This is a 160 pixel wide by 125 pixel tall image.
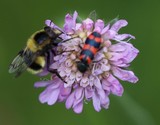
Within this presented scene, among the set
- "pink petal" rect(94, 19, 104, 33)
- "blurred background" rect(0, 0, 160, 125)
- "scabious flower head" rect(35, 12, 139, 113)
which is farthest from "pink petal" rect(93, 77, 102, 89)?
"blurred background" rect(0, 0, 160, 125)

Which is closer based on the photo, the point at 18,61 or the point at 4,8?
the point at 18,61

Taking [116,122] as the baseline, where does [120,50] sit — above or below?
above

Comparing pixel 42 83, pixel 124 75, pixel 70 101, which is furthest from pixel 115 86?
pixel 42 83

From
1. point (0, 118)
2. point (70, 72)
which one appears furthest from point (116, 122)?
point (70, 72)

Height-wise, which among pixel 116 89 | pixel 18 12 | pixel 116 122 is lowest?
pixel 116 122

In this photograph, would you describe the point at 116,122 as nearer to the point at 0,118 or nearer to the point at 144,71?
the point at 144,71

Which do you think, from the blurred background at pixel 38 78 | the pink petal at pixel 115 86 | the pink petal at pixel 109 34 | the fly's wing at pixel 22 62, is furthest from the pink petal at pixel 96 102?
the blurred background at pixel 38 78

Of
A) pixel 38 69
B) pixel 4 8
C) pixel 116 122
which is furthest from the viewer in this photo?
pixel 4 8

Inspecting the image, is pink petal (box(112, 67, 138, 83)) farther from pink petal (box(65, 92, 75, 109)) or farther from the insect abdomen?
pink petal (box(65, 92, 75, 109))

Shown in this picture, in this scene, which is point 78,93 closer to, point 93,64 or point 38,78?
point 93,64
